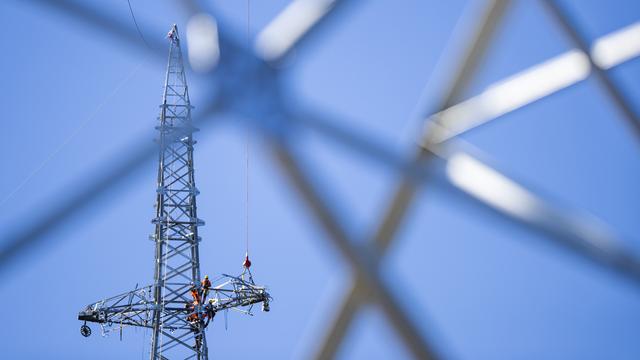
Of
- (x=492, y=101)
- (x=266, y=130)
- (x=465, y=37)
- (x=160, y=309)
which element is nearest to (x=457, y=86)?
(x=465, y=37)

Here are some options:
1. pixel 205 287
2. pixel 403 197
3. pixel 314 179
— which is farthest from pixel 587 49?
pixel 205 287

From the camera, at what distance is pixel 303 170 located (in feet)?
5.74

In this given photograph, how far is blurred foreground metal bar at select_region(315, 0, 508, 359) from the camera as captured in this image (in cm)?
184

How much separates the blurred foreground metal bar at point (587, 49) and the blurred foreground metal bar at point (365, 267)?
266 centimetres

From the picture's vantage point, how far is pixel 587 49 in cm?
389

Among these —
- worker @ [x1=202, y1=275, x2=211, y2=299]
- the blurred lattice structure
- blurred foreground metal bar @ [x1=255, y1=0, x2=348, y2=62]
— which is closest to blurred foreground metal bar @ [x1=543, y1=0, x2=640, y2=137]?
the blurred lattice structure

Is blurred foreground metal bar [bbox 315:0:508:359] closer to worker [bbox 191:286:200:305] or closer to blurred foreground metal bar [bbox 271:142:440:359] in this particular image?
blurred foreground metal bar [bbox 271:142:440:359]

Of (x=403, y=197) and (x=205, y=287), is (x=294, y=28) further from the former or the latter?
(x=205, y=287)

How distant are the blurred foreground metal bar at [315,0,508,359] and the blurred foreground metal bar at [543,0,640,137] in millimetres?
1126

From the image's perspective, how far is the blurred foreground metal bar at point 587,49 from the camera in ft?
12.9

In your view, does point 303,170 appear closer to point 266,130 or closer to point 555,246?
point 266,130

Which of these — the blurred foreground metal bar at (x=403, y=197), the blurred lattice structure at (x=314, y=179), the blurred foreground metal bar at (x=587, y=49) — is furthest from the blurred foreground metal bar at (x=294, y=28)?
the blurred foreground metal bar at (x=587, y=49)

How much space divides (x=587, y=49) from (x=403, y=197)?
226 cm

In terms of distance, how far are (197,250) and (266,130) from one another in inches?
890
